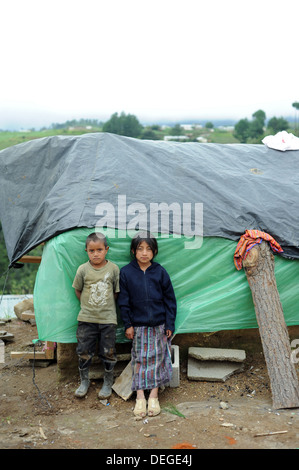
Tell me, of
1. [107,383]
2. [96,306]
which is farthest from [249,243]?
[107,383]

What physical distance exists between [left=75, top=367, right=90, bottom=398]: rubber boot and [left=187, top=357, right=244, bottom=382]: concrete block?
3.02 ft

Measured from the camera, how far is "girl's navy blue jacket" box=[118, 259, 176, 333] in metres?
3.72

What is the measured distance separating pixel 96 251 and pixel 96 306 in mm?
463

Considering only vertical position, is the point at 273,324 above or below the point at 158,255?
below

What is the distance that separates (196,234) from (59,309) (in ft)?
4.54

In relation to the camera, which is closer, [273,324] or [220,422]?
[220,422]

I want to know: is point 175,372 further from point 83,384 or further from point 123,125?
point 123,125

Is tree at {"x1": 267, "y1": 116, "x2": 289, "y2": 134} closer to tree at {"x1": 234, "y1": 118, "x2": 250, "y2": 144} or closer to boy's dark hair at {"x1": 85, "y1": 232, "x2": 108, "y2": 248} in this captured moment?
tree at {"x1": 234, "y1": 118, "x2": 250, "y2": 144}

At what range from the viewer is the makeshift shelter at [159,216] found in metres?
3.82

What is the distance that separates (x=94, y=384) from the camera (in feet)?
13.0

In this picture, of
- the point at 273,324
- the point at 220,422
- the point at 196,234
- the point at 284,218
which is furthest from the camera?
the point at 284,218

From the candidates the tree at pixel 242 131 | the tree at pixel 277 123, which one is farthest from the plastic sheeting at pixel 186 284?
the tree at pixel 277 123

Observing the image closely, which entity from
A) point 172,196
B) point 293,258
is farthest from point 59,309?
point 293,258

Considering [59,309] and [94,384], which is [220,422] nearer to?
[94,384]
